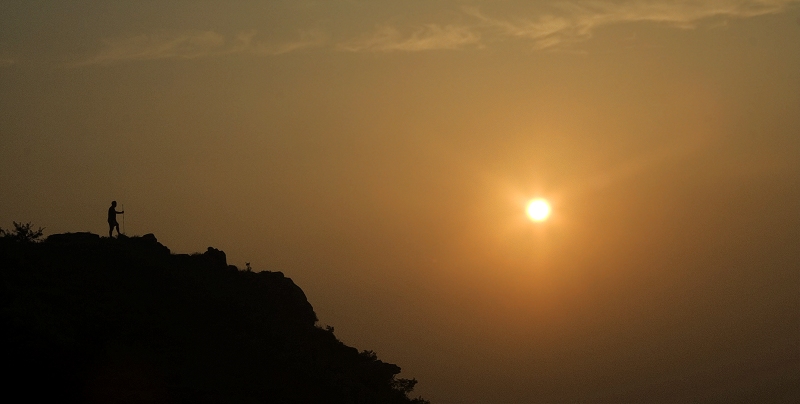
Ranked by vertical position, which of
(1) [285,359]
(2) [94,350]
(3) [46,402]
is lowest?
(3) [46,402]

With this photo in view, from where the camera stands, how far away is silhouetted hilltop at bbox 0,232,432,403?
115 ft

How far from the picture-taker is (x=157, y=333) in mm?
41156

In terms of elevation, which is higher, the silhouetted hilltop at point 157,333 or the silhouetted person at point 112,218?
the silhouetted person at point 112,218

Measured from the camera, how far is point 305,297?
58.0 metres

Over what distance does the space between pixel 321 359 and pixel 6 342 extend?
2071 cm

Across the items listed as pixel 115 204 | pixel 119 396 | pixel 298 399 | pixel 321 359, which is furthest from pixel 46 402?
pixel 321 359

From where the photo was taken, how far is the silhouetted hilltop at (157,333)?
35188 millimetres

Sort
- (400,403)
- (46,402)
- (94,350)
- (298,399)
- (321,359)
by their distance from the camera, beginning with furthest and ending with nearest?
1. (400,403)
2. (321,359)
3. (298,399)
4. (94,350)
5. (46,402)

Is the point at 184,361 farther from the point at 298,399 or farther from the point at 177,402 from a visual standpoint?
the point at 298,399

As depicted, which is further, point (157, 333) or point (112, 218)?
point (112, 218)

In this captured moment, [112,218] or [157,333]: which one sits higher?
[112,218]

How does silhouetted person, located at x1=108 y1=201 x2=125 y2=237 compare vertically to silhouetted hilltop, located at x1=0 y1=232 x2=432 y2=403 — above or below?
above

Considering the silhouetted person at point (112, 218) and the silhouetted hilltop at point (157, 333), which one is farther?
the silhouetted person at point (112, 218)

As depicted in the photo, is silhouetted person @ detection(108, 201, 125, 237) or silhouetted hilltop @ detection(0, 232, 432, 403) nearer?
silhouetted hilltop @ detection(0, 232, 432, 403)
